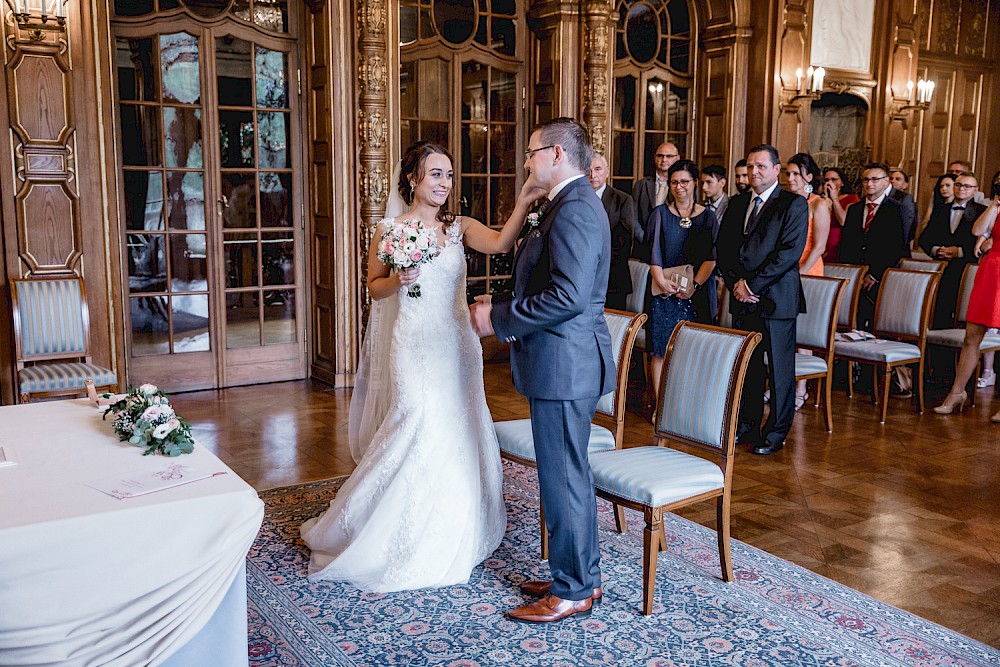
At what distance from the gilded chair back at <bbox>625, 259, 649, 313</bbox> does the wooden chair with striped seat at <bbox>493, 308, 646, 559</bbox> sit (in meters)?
2.56

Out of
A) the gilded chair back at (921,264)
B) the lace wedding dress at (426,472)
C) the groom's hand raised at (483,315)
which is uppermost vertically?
the groom's hand raised at (483,315)

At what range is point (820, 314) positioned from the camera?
6141 millimetres

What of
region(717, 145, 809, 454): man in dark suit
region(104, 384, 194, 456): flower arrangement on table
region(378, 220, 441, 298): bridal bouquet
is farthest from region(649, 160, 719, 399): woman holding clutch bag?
region(104, 384, 194, 456): flower arrangement on table

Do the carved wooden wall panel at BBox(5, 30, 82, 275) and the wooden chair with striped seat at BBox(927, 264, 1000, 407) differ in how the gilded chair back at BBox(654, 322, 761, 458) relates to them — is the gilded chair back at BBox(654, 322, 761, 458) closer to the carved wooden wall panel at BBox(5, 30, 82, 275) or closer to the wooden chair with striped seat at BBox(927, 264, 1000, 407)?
the wooden chair with striped seat at BBox(927, 264, 1000, 407)

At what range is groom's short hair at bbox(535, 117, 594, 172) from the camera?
315 centimetres

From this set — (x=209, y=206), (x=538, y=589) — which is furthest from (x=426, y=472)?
(x=209, y=206)

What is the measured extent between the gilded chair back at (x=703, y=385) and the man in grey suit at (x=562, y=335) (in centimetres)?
58

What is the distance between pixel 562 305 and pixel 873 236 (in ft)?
17.2

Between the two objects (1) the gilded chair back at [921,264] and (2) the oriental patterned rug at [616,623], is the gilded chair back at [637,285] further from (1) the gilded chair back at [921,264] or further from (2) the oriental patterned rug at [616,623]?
(2) the oriental patterned rug at [616,623]

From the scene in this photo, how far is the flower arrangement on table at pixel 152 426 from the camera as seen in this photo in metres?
2.76

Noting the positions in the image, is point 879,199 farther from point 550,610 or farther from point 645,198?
point 550,610

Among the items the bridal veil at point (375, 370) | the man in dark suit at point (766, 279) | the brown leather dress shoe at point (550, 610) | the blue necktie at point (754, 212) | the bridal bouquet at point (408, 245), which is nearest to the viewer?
the brown leather dress shoe at point (550, 610)

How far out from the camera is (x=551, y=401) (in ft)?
10.5

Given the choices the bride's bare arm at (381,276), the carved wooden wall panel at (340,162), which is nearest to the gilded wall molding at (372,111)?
the carved wooden wall panel at (340,162)
